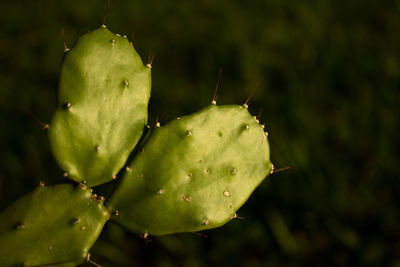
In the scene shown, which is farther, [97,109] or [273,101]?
[273,101]

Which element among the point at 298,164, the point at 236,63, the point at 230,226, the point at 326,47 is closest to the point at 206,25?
the point at 236,63

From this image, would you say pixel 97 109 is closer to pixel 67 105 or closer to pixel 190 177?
pixel 67 105

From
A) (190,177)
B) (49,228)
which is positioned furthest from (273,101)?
(49,228)

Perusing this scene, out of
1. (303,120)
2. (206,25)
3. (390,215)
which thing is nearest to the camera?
(390,215)

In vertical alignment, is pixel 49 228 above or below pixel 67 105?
below

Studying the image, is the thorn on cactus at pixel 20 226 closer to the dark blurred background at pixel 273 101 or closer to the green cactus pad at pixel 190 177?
the green cactus pad at pixel 190 177

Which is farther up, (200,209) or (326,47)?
(200,209)

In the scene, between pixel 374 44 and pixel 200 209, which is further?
pixel 374 44

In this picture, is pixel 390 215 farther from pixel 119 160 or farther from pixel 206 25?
pixel 206 25
